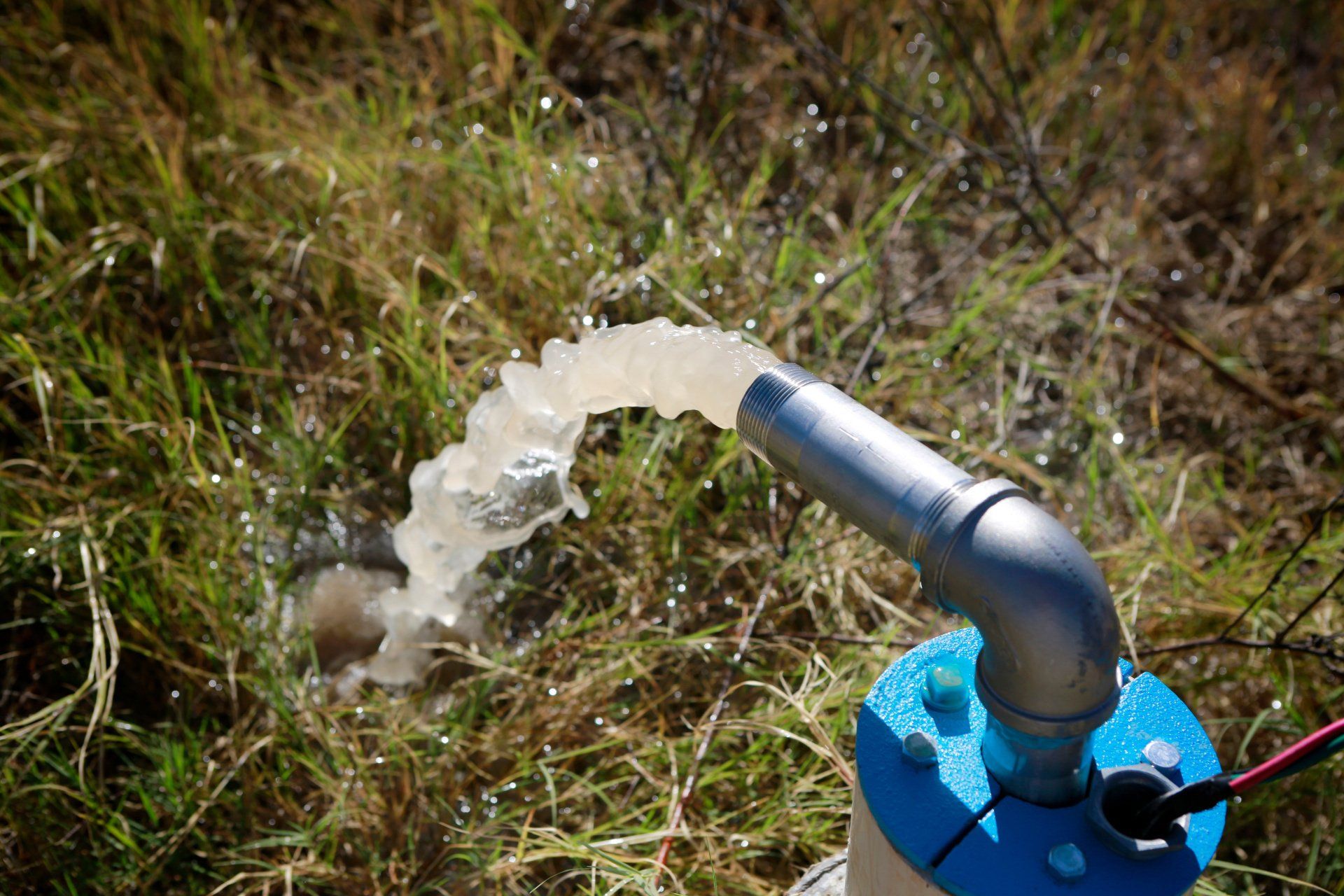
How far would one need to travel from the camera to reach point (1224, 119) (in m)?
3.22

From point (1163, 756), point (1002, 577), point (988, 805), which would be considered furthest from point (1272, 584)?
point (1002, 577)

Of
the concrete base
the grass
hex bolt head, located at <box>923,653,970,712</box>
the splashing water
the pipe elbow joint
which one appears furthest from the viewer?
the grass

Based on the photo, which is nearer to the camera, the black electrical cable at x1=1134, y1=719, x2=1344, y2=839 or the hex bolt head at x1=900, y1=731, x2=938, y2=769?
the black electrical cable at x1=1134, y1=719, x2=1344, y2=839

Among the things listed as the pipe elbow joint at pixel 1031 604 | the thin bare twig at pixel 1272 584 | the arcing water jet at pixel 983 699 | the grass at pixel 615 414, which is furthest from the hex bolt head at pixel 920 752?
the thin bare twig at pixel 1272 584

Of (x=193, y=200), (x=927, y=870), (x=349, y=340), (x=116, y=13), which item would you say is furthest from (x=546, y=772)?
(x=116, y=13)

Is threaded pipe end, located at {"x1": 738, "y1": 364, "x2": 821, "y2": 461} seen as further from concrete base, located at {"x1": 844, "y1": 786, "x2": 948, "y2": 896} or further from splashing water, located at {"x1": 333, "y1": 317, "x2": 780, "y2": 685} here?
concrete base, located at {"x1": 844, "y1": 786, "x2": 948, "y2": 896}

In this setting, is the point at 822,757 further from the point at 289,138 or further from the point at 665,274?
the point at 289,138

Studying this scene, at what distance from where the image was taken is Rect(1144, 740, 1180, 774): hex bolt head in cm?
106

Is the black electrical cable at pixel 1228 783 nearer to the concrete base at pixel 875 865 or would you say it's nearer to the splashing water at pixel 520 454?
the concrete base at pixel 875 865

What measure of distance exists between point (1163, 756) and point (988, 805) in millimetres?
169

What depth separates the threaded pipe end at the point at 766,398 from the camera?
3.70 ft

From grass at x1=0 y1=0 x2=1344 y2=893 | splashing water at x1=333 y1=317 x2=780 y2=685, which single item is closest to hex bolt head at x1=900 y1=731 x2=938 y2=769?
splashing water at x1=333 y1=317 x2=780 y2=685

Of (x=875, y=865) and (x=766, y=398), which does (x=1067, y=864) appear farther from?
(x=766, y=398)

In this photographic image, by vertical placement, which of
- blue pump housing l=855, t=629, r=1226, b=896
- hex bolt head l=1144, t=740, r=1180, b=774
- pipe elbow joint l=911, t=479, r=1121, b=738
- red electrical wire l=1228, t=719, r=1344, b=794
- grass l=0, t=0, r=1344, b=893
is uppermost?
pipe elbow joint l=911, t=479, r=1121, b=738
